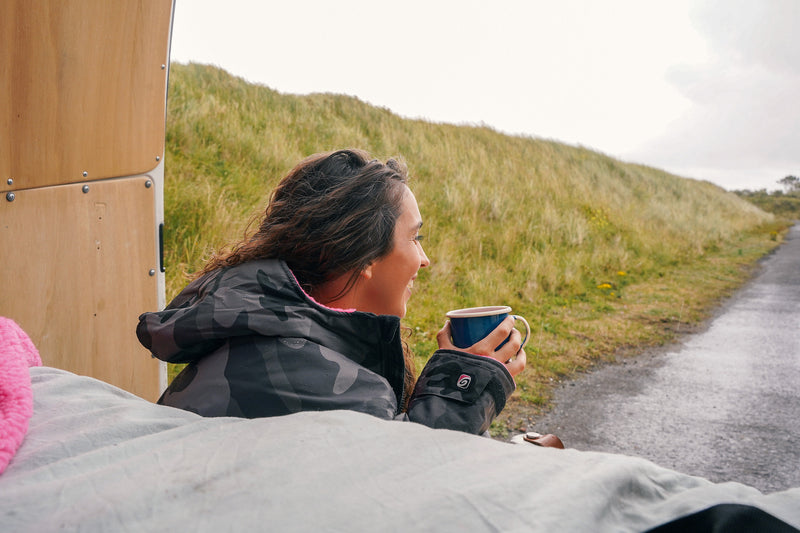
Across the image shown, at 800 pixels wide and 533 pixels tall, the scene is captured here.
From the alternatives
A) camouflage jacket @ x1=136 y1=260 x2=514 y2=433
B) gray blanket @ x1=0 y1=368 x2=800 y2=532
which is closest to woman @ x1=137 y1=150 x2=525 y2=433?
camouflage jacket @ x1=136 y1=260 x2=514 y2=433

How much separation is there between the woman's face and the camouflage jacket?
12.7 inches

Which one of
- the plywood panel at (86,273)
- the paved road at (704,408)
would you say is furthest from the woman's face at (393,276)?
the paved road at (704,408)

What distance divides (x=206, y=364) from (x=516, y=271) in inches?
291

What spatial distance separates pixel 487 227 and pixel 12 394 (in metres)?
9.27

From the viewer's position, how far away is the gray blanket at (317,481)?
761 mm

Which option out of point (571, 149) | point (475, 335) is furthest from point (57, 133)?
point (571, 149)

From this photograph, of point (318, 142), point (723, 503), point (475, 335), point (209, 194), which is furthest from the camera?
point (318, 142)

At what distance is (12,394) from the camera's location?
100 cm

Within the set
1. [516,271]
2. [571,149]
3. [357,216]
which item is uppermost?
[571,149]

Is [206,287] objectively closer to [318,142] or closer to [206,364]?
[206,364]

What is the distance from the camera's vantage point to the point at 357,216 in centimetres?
182

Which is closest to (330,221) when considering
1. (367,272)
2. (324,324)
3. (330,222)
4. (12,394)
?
(330,222)

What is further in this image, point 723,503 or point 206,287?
point 206,287

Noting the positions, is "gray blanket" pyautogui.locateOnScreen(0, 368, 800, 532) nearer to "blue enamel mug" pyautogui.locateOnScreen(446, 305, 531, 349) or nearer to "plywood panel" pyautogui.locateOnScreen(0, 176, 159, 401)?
"blue enamel mug" pyautogui.locateOnScreen(446, 305, 531, 349)
